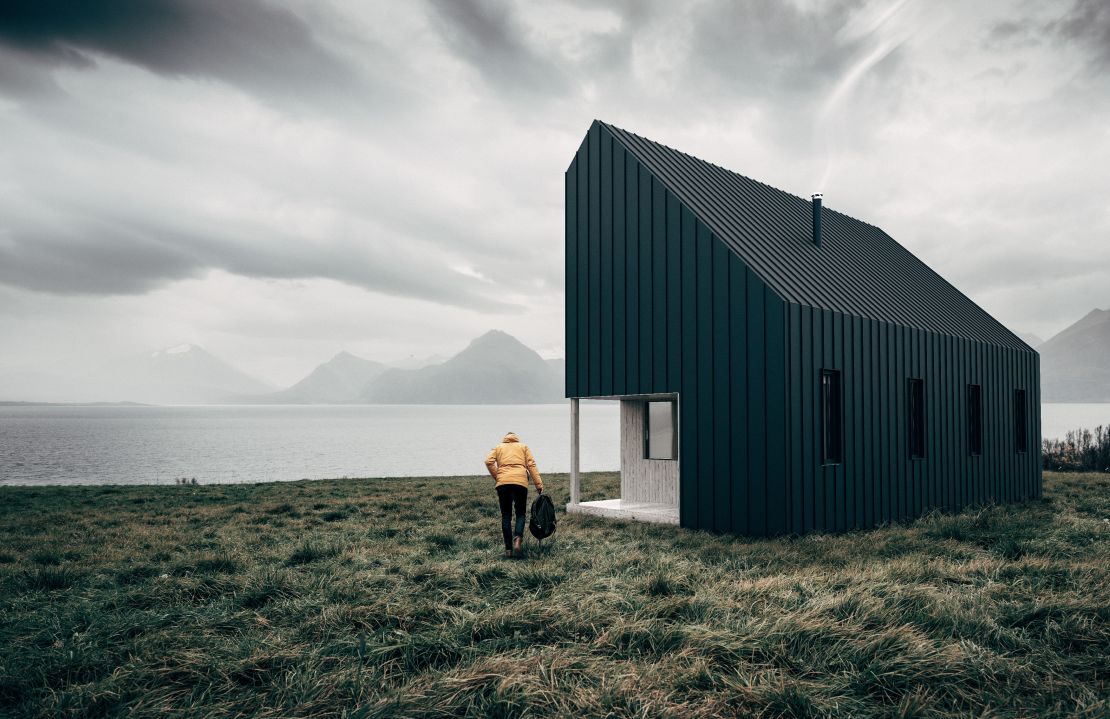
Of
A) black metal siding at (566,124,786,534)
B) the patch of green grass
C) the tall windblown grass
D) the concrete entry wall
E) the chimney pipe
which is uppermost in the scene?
the chimney pipe

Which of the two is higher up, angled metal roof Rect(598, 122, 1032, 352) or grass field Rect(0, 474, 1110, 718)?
angled metal roof Rect(598, 122, 1032, 352)

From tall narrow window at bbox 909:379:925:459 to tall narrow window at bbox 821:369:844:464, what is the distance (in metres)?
2.72

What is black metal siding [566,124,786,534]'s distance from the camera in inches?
396

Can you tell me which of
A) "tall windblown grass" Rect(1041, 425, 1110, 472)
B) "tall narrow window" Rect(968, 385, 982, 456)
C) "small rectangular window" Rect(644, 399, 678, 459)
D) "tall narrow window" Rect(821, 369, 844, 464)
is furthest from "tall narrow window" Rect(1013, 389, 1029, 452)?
"small rectangular window" Rect(644, 399, 678, 459)

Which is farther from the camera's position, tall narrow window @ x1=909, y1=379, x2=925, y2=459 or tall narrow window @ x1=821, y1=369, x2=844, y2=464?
tall narrow window @ x1=909, y1=379, x2=925, y2=459

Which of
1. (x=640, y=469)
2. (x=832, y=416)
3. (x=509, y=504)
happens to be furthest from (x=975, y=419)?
(x=509, y=504)

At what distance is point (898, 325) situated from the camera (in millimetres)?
12070

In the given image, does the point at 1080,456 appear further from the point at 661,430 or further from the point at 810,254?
the point at 661,430

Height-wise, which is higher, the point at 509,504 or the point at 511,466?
the point at 511,466

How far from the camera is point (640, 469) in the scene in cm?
1418

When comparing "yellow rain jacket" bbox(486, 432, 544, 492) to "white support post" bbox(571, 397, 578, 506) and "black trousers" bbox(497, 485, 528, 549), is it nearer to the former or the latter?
"black trousers" bbox(497, 485, 528, 549)

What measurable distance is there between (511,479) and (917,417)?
26.4 feet

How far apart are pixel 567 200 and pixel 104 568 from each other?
32.4 ft

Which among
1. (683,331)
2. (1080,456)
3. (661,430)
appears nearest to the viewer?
(683,331)
